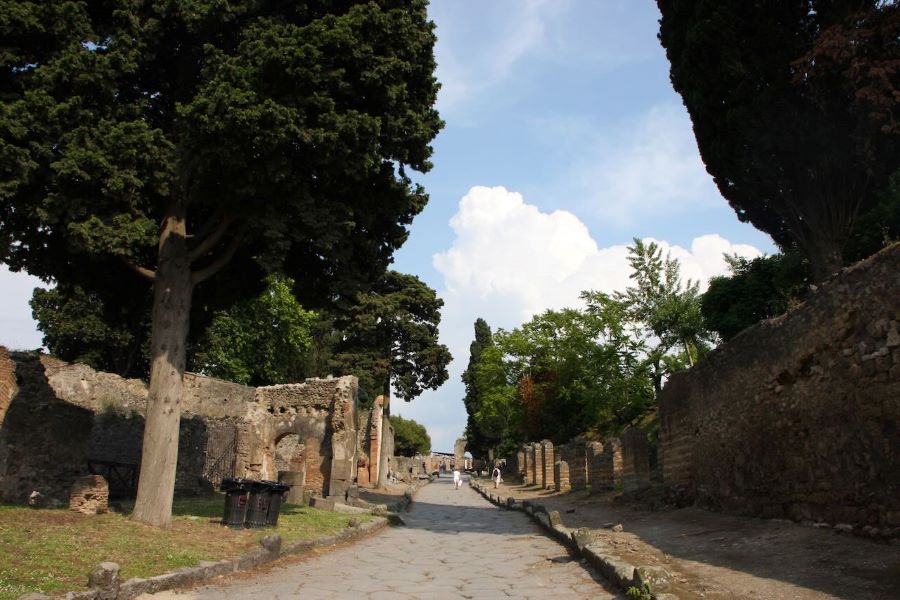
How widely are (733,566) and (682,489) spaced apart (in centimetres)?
758

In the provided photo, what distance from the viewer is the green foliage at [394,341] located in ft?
128

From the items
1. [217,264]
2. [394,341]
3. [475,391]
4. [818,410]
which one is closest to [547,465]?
[394,341]

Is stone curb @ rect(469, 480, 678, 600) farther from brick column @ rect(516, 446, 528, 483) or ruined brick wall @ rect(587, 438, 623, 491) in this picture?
brick column @ rect(516, 446, 528, 483)

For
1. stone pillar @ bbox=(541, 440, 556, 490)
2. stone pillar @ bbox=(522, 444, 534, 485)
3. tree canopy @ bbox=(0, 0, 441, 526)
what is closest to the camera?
tree canopy @ bbox=(0, 0, 441, 526)

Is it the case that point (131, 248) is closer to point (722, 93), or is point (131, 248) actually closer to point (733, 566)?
point (733, 566)

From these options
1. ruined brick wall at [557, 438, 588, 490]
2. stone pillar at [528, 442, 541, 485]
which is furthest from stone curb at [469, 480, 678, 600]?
stone pillar at [528, 442, 541, 485]

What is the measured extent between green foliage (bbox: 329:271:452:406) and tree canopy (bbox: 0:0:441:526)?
26.4 meters

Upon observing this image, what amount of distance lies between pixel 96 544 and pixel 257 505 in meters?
3.56

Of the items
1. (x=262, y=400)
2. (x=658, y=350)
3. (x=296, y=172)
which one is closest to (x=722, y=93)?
(x=296, y=172)

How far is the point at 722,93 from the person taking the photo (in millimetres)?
17016

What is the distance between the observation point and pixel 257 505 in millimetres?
11258

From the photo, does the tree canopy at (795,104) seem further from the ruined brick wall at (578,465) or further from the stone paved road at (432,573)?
the stone paved road at (432,573)

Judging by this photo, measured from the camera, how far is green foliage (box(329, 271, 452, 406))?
1531 inches

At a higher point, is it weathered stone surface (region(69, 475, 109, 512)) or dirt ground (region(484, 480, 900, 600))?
weathered stone surface (region(69, 475, 109, 512))
